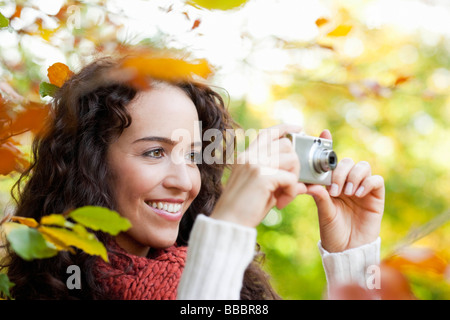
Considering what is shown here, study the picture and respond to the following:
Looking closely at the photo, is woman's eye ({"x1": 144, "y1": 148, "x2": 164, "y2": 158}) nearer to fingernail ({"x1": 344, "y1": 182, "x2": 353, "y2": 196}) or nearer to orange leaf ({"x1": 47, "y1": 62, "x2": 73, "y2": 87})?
orange leaf ({"x1": 47, "y1": 62, "x2": 73, "y2": 87})

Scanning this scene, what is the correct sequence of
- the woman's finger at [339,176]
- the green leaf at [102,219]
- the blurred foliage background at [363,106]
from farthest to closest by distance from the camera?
1. the blurred foliage background at [363,106]
2. the woman's finger at [339,176]
3. the green leaf at [102,219]

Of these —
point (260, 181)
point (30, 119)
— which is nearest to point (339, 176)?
point (260, 181)

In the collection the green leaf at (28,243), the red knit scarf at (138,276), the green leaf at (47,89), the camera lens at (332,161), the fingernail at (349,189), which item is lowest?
the green leaf at (28,243)

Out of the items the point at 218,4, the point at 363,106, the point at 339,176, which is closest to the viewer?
the point at 218,4

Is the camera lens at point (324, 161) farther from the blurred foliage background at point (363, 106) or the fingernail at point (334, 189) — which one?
the blurred foliage background at point (363, 106)

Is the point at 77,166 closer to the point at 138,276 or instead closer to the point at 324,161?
the point at 138,276

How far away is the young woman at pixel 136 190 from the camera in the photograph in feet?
3.43

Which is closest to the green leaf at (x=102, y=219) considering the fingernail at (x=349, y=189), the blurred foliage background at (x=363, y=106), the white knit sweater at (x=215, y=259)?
the white knit sweater at (x=215, y=259)

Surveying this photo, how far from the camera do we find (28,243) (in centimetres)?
64

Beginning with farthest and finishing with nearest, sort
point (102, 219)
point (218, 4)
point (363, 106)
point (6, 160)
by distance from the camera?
point (363, 106) → point (6, 160) → point (218, 4) → point (102, 219)

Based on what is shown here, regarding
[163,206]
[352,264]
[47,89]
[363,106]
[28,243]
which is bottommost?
[28,243]

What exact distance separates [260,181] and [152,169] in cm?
37

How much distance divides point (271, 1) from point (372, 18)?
7.40 ft
